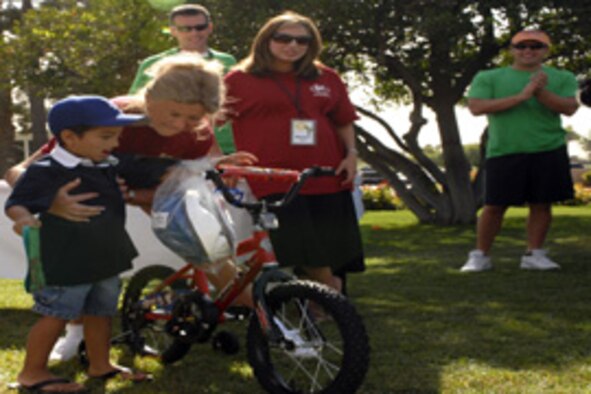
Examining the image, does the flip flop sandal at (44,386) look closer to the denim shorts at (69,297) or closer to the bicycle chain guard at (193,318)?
the denim shorts at (69,297)

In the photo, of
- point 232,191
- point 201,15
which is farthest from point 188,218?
point 201,15

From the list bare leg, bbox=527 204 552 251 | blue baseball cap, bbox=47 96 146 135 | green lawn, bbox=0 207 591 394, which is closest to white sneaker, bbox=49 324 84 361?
Result: green lawn, bbox=0 207 591 394

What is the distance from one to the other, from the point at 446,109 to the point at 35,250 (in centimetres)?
1339

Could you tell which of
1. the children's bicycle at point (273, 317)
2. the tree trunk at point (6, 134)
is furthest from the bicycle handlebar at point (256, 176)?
the tree trunk at point (6, 134)

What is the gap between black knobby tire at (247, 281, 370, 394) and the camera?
10.3 feet

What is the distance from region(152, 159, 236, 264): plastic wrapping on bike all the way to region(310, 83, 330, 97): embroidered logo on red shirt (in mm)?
1270

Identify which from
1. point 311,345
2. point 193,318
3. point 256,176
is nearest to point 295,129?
point 256,176

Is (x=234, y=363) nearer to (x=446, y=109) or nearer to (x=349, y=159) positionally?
(x=349, y=159)

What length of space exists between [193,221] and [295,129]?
1363mm

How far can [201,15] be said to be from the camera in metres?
5.20

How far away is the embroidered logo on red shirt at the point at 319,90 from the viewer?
184 inches

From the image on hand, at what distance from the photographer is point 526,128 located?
6.91 metres

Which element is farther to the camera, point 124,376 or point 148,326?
point 148,326

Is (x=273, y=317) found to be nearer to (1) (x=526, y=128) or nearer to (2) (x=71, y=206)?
(2) (x=71, y=206)
